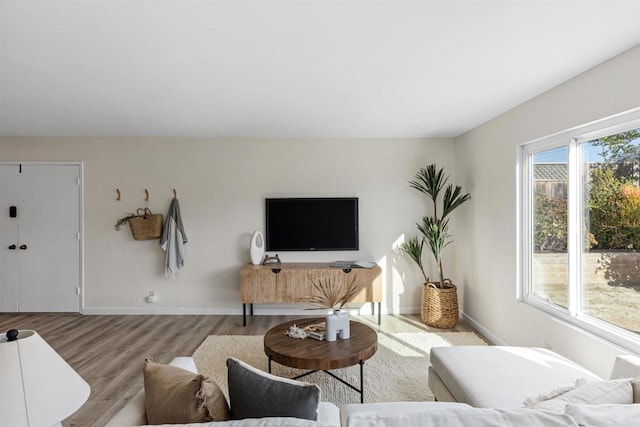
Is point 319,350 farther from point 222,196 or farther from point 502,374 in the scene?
point 222,196

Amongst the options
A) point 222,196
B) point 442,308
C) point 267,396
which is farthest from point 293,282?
point 267,396

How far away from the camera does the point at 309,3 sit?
1639 mm

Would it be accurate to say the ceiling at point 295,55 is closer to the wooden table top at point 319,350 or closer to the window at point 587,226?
the window at point 587,226

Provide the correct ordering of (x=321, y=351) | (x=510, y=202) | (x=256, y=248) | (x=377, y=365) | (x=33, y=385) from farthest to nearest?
(x=256, y=248) → (x=510, y=202) → (x=377, y=365) → (x=321, y=351) → (x=33, y=385)

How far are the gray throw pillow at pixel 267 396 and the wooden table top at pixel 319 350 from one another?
1.13 metres

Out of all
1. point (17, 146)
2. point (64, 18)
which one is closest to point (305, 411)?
point (64, 18)

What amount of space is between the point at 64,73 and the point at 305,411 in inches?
111

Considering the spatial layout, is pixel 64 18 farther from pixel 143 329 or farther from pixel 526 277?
pixel 526 277

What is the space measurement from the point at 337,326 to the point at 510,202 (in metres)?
2.16

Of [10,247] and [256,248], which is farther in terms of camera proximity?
[10,247]

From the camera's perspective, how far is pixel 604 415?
1023mm

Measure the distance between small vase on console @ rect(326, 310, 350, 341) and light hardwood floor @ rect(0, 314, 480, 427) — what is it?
5.34ft

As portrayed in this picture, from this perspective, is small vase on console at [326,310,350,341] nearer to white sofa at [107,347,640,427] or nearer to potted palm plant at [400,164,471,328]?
white sofa at [107,347,640,427]

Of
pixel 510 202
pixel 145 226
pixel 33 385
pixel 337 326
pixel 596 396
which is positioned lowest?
pixel 337 326
